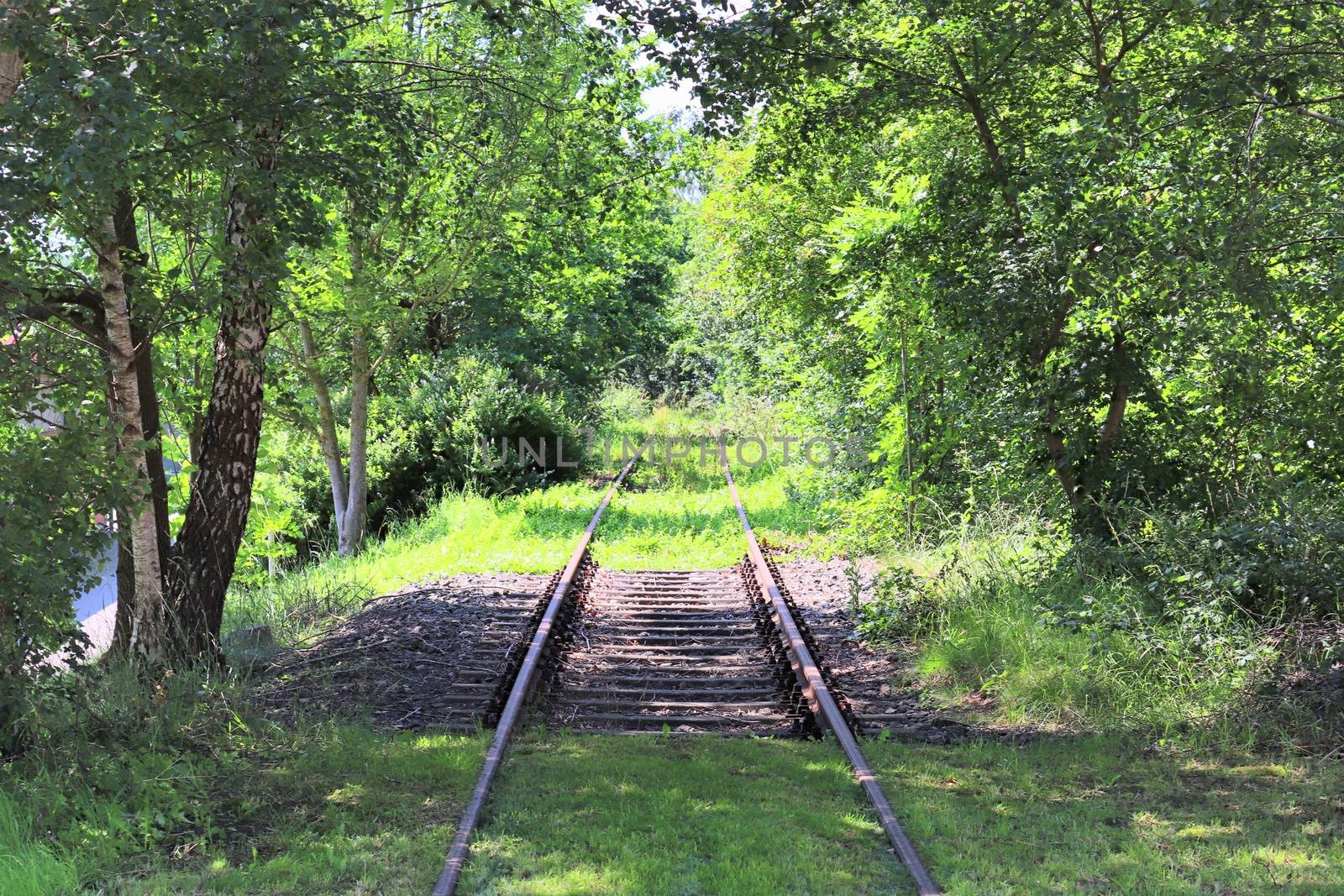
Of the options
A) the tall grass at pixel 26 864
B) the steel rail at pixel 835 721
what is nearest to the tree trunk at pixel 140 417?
the tall grass at pixel 26 864

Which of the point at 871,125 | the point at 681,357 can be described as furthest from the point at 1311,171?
the point at 681,357

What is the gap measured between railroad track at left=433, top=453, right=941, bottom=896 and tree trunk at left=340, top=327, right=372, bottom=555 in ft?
18.5

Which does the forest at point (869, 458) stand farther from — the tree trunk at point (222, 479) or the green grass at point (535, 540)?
the green grass at point (535, 540)

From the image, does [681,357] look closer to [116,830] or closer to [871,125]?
[871,125]

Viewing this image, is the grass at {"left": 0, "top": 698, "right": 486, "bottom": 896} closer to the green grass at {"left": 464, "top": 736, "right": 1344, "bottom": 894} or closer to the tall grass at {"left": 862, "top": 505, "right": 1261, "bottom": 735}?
the green grass at {"left": 464, "top": 736, "right": 1344, "bottom": 894}

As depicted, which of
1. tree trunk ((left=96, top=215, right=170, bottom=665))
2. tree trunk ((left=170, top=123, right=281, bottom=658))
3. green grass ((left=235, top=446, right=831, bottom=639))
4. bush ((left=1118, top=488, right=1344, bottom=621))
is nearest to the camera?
tree trunk ((left=96, top=215, right=170, bottom=665))

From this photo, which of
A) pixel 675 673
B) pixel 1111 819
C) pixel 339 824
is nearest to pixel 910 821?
pixel 1111 819

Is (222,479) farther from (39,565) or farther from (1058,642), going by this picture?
(1058,642)

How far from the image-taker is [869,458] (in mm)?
11859

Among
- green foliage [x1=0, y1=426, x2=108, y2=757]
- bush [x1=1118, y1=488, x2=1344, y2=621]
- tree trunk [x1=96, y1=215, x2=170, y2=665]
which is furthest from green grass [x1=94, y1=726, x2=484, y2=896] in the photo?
bush [x1=1118, y1=488, x2=1344, y2=621]

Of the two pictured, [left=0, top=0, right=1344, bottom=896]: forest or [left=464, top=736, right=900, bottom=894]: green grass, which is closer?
[left=464, top=736, right=900, bottom=894]: green grass

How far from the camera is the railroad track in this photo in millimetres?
6039

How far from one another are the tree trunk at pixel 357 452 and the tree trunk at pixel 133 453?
306 inches

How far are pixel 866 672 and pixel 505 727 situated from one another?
123 inches
